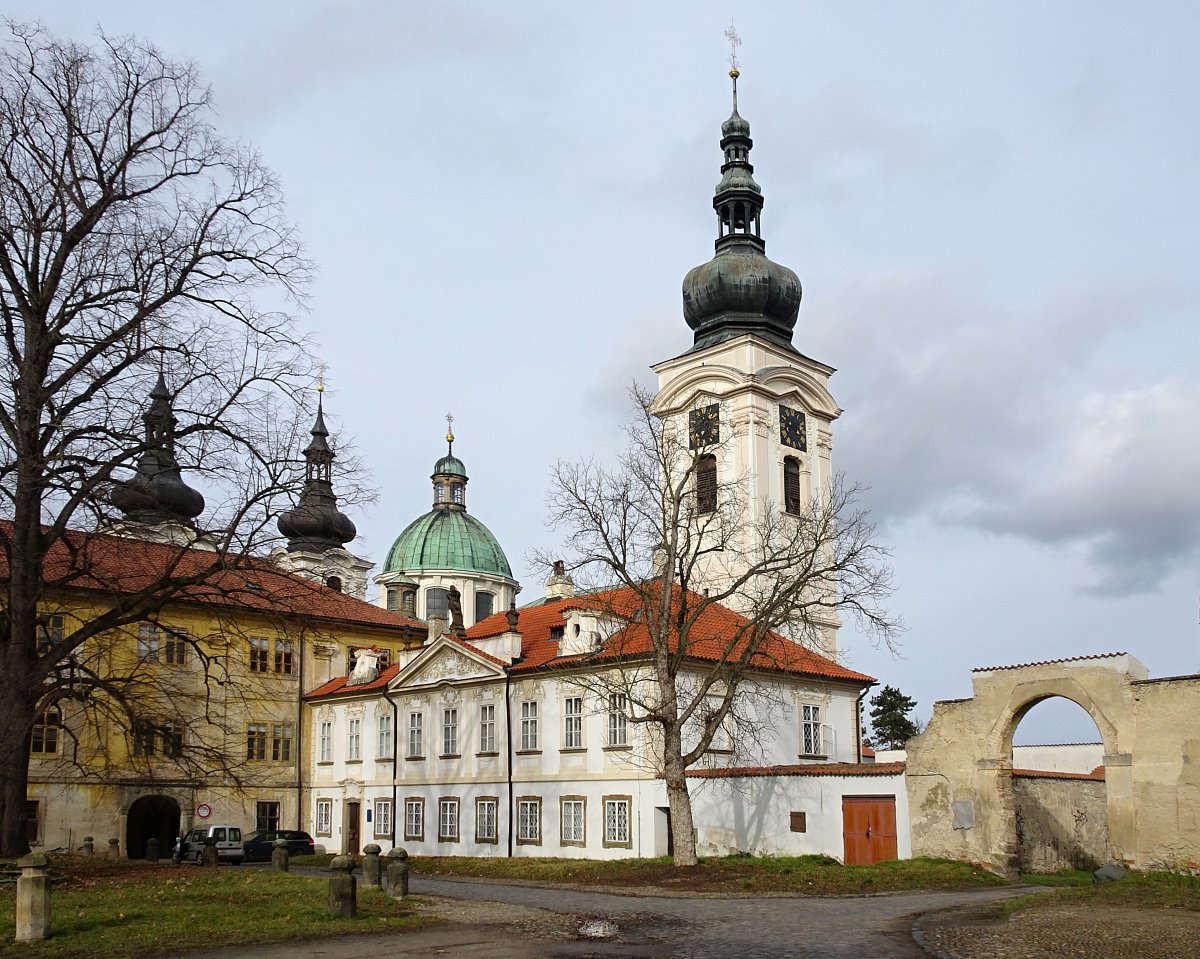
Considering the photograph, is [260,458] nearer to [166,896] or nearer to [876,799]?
[166,896]

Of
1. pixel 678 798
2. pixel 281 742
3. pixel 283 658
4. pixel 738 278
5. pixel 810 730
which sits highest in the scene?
pixel 738 278

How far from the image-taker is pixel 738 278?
171ft

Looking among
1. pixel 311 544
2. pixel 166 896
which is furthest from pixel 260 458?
pixel 311 544

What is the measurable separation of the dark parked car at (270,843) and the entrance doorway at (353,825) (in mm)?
1291

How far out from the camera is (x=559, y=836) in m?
34.5

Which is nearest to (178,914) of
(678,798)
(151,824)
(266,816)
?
(678,798)

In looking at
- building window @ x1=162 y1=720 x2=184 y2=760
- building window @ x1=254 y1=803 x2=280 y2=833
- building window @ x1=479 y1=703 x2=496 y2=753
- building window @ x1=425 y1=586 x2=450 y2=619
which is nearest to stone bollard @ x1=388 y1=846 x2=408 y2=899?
building window @ x1=162 y1=720 x2=184 y2=760

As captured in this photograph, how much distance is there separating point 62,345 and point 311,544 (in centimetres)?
4304

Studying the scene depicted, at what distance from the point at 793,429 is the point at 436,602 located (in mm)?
25709

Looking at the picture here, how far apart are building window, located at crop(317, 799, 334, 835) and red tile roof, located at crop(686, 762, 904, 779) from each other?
1743 cm

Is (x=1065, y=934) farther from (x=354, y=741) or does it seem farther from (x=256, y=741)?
(x=256, y=741)

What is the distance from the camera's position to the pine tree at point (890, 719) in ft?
253

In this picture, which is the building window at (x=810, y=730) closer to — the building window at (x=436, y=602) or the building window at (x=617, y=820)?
the building window at (x=617, y=820)

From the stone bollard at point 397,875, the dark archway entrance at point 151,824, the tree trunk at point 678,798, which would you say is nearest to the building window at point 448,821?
the dark archway entrance at point 151,824
